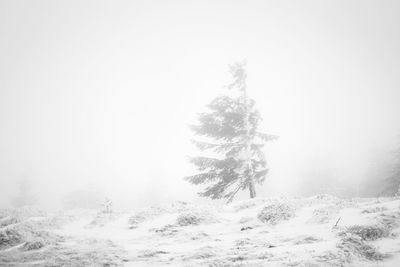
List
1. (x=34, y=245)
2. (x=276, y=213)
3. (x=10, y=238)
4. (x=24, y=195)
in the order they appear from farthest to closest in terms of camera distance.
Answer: (x=24, y=195) → (x=276, y=213) → (x=10, y=238) → (x=34, y=245)

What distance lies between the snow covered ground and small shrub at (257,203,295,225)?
4 centimetres

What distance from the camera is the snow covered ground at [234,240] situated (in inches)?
256

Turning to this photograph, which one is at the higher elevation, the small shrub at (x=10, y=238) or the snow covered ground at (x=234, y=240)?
the small shrub at (x=10, y=238)

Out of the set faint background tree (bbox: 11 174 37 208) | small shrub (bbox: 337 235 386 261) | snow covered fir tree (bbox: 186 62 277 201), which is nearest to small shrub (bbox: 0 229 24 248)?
small shrub (bbox: 337 235 386 261)

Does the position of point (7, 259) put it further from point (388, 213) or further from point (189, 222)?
point (388, 213)

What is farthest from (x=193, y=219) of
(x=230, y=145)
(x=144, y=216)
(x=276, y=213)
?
(x=230, y=145)

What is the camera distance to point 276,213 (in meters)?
10.8

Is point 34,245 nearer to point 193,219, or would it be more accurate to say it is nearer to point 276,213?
point 193,219

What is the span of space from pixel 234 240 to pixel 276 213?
298 centimetres

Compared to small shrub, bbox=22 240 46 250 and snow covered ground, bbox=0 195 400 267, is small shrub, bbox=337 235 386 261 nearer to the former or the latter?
snow covered ground, bbox=0 195 400 267

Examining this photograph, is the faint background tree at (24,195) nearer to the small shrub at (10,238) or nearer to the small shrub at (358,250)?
the small shrub at (10,238)

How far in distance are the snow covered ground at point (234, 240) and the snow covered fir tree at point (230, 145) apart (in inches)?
210

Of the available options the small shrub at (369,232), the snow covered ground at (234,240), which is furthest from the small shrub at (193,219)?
the small shrub at (369,232)

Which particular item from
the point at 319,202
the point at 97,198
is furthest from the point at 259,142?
the point at 97,198
